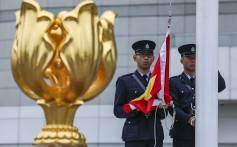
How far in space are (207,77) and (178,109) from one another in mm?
736

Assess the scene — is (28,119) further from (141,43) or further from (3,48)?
(141,43)

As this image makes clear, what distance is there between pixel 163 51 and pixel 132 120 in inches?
23.3

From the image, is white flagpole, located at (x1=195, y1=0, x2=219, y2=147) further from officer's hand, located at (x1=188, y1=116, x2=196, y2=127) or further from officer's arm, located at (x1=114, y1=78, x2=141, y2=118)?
officer's arm, located at (x1=114, y1=78, x2=141, y2=118)

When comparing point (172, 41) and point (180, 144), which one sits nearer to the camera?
point (180, 144)

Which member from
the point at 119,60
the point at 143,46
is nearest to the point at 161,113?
the point at 143,46

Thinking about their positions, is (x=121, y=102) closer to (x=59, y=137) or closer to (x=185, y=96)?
(x=185, y=96)

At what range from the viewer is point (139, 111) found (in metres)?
6.38

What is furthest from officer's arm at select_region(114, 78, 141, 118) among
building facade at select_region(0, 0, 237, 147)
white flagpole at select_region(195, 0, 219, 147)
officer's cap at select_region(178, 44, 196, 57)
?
building facade at select_region(0, 0, 237, 147)

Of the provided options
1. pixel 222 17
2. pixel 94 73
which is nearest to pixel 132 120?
pixel 94 73

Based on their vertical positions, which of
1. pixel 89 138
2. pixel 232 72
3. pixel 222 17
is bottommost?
pixel 89 138

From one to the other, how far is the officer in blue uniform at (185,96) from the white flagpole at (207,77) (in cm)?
71

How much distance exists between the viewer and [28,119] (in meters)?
11.2

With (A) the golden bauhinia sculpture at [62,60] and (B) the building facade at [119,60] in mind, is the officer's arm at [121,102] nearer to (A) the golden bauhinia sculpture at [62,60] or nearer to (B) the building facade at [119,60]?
(A) the golden bauhinia sculpture at [62,60]

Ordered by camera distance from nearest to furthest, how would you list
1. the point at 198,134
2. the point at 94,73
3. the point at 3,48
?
the point at 94,73, the point at 198,134, the point at 3,48
